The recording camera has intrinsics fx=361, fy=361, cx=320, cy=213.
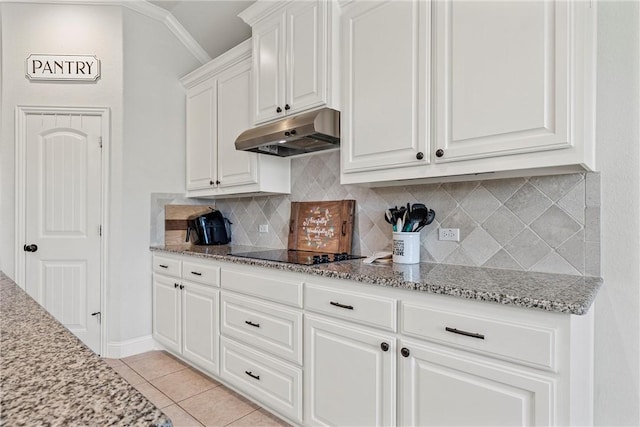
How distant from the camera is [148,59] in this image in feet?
10.4

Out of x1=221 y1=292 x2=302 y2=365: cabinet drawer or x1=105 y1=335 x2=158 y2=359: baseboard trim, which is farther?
x1=105 y1=335 x2=158 y2=359: baseboard trim

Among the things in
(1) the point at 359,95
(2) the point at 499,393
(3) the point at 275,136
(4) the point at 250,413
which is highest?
(1) the point at 359,95

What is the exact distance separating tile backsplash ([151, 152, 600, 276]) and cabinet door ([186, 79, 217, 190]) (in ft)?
3.33

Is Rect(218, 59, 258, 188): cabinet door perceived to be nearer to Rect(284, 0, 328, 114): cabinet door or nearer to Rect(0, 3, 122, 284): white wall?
Rect(284, 0, 328, 114): cabinet door

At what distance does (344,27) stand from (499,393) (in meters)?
1.88

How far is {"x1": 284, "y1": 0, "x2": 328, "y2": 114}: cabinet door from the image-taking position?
6.82 ft

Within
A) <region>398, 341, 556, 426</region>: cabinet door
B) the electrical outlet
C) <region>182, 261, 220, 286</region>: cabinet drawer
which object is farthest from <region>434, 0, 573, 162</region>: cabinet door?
<region>182, 261, 220, 286</region>: cabinet drawer

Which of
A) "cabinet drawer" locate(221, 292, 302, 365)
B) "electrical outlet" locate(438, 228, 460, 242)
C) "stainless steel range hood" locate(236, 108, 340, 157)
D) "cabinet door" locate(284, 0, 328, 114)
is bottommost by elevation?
"cabinet drawer" locate(221, 292, 302, 365)

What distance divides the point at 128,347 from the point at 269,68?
2.54 m

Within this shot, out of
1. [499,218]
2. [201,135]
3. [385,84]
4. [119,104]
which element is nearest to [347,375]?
[499,218]

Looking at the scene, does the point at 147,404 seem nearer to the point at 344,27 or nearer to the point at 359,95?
the point at 359,95

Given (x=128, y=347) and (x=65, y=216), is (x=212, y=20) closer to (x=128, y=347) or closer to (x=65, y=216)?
(x=65, y=216)

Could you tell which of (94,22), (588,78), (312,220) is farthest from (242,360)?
(94,22)

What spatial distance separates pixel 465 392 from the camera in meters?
1.30
